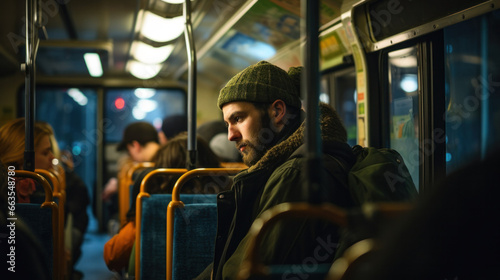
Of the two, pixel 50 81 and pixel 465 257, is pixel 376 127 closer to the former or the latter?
pixel 465 257

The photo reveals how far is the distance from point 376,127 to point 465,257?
250cm

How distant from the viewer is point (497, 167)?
0.83 m

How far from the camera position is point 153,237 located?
2863 mm

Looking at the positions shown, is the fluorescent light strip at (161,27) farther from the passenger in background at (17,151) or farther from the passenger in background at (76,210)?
the passenger in background at (17,151)

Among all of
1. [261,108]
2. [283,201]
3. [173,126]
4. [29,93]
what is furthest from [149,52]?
[283,201]

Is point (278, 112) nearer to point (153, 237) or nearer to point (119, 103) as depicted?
point (153, 237)

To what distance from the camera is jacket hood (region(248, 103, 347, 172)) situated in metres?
1.82

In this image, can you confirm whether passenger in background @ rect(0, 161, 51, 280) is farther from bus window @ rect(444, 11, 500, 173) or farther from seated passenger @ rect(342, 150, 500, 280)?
bus window @ rect(444, 11, 500, 173)

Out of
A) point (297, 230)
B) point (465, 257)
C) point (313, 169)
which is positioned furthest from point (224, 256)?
point (465, 257)

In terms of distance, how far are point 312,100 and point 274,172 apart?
0.57 m

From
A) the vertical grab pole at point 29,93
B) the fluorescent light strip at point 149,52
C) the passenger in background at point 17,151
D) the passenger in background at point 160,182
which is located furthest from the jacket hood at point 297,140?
the fluorescent light strip at point 149,52

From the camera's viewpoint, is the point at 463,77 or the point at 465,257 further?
the point at 463,77

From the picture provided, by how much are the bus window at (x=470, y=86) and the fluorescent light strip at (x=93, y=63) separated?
4.56 metres

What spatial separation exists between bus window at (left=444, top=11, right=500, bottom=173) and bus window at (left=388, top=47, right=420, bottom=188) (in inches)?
7.8
